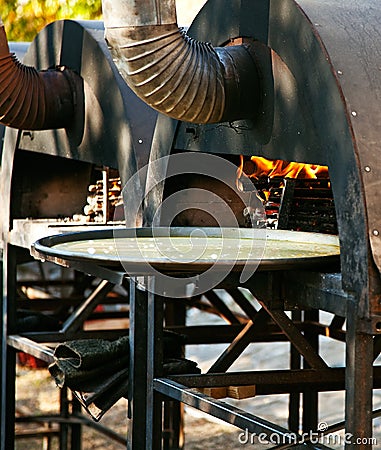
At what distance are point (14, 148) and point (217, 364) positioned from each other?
245cm

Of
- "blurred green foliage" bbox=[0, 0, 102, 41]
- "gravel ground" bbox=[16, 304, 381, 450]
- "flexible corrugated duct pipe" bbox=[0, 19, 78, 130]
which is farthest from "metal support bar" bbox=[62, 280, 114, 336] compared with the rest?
"blurred green foliage" bbox=[0, 0, 102, 41]

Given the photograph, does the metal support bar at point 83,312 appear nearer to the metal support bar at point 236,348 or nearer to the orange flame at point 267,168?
the metal support bar at point 236,348

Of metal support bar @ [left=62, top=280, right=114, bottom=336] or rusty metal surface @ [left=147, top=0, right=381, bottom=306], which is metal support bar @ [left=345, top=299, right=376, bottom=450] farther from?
metal support bar @ [left=62, top=280, right=114, bottom=336]

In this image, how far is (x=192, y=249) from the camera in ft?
12.8

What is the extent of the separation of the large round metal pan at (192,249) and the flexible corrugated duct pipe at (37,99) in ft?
4.51

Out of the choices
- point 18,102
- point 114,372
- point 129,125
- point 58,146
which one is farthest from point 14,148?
point 114,372

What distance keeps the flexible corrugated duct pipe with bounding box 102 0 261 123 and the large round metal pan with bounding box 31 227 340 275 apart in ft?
1.73

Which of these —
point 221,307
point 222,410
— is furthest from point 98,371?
point 221,307

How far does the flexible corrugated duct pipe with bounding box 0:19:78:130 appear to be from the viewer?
Answer: 5.24 metres

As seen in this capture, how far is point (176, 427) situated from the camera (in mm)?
7145

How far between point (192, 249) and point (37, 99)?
1.90 meters

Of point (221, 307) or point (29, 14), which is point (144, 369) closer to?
point (221, 307)

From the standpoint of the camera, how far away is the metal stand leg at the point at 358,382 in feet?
10.8

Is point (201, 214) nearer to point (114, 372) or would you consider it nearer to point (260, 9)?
point (114, 372)
